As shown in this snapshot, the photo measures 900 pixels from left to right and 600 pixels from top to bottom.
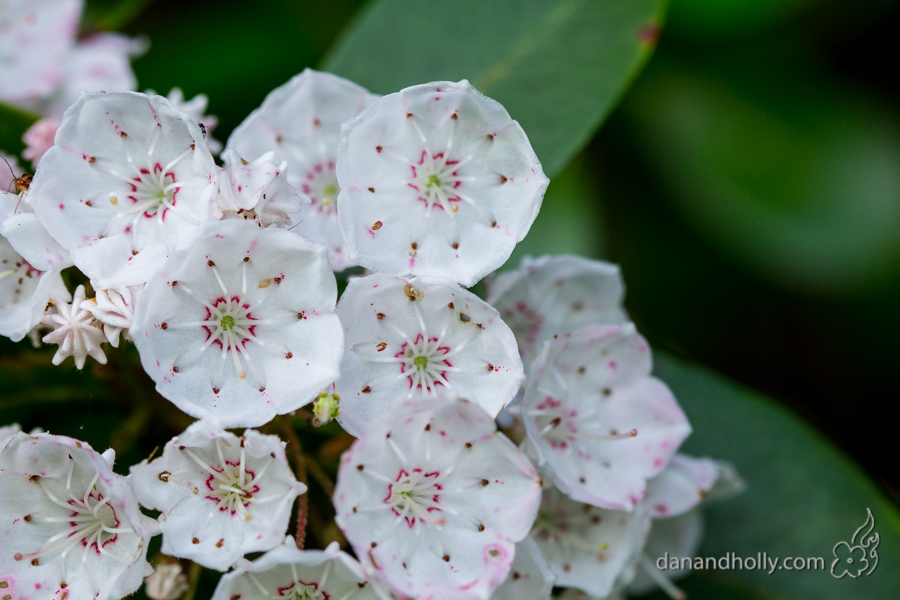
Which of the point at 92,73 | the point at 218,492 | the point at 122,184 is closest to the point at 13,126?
the point at 92,73

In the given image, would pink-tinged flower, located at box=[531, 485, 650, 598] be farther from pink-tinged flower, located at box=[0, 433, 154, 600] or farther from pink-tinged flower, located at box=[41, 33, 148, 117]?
pink-tinged flower, located at box=[41, 33, 148, 117]

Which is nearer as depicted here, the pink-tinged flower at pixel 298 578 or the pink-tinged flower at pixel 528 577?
the pink-tinged flower at pixel 298 578

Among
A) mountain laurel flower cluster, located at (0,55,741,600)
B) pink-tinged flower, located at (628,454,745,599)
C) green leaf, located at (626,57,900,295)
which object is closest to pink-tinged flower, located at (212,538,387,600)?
mountain laurel flower cluster, located at (0,55,741,600)

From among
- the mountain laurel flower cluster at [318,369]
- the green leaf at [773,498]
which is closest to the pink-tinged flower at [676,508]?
the mountain laurel flower cluster at [318,369]

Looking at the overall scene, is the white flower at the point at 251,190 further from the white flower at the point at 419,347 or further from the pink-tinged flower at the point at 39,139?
the pink-tinged flower at the point at 39,139

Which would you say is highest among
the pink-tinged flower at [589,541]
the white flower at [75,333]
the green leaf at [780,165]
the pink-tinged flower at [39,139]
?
the green leaf at [780,165]

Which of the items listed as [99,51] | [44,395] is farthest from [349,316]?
[99,51]

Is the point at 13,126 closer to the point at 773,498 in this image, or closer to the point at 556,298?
the point at 556,298

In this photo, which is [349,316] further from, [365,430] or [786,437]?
[786,437]
